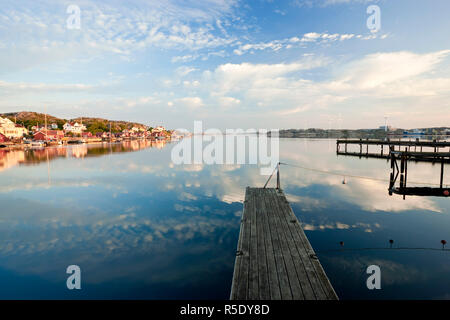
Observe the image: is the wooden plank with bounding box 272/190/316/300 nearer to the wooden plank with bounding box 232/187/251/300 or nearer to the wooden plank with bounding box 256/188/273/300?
the wooden plank with bounding box 256/188/273/300

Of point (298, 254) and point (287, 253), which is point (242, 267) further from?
point (298, 254)

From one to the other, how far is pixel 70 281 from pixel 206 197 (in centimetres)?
1431

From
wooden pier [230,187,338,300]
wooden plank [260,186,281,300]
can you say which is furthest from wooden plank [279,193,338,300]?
wooden plank [260,186,281,300]

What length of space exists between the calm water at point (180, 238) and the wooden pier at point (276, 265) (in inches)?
69.6

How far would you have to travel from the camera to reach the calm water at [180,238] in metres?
9.38

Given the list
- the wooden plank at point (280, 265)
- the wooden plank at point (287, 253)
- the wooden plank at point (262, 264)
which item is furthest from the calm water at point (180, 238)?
the wooden plank at point (280, 265)

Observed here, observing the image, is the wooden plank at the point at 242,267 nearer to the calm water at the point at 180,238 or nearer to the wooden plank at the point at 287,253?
the wooden plank at the point at 287,253

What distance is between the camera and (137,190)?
26344 millimetres

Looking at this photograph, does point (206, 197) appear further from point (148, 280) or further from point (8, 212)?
point (8, 212)

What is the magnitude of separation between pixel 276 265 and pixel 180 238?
7358mm

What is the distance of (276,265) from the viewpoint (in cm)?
810

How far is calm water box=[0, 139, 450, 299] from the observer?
369 inches
